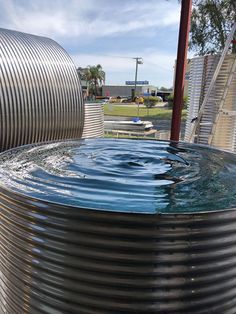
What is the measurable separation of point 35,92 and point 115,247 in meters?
4.63

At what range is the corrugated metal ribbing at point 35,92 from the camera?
17.3 feet

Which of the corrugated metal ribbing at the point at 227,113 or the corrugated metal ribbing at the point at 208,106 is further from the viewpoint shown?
the corrugated metal ribbing at the point at 208,106

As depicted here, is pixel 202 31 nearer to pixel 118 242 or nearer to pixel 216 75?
pixel 216 75

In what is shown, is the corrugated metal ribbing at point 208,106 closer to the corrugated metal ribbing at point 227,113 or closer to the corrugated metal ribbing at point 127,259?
the corrugated metal ribbing at point 227,113

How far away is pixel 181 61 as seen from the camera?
5355 mm

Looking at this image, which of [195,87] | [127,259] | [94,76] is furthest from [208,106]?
[94,76]

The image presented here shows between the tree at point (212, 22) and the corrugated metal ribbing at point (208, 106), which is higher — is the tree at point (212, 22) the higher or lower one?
the higher one

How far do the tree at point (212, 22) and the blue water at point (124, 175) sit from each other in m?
15.4

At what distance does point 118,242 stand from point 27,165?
1110mm

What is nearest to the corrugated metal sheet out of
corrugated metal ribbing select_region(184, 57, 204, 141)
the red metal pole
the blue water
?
corrugated metal ribbing select_region(184, 57, 204, 141)

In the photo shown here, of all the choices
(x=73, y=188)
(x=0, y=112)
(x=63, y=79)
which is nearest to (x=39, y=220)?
(x=73, y=188)

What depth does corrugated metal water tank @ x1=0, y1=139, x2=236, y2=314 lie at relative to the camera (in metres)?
1.39

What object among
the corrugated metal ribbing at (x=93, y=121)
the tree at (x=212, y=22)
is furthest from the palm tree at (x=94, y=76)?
the corrugated metal ribbing at (x=93, y=121)

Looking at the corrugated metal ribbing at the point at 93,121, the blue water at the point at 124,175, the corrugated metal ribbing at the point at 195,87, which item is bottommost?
the corrugated metal ribbing at the point at 93,121
